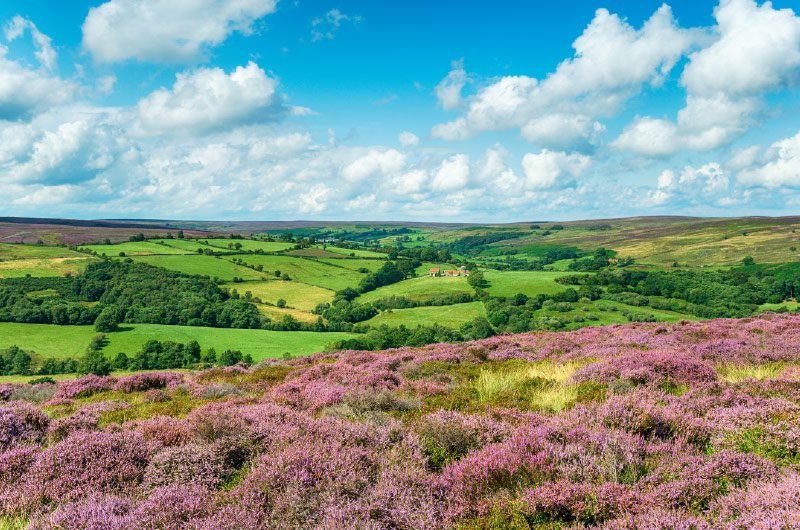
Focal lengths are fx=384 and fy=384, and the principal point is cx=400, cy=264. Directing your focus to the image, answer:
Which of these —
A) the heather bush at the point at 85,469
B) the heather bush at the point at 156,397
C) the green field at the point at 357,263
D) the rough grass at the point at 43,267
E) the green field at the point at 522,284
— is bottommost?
the green field at the point at 522,284

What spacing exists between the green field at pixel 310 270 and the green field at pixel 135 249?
23546mm

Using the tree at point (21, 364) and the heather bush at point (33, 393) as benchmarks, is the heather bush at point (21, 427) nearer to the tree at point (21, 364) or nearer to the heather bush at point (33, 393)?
the heather bush at point (33, 393)

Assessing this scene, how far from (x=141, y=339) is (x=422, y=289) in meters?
72.4

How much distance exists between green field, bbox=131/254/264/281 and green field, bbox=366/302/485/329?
55.3 m

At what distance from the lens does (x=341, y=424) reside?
6.57 m

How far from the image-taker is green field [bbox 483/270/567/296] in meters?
102

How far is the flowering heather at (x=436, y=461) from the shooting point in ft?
13.3

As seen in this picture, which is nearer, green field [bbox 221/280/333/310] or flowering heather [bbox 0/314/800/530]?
flowering heather [bbox 0/314/800/530]

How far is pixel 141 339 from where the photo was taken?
74.2 m

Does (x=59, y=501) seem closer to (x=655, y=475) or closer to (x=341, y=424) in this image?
(x=341, y=424)

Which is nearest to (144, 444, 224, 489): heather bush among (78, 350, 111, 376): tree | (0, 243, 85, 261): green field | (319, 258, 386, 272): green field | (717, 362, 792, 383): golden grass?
(717, 362, 792, 383): golden grass

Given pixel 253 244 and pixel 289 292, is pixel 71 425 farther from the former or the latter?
pixel 253 244

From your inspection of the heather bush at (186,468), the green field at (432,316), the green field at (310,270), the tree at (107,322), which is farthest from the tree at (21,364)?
the heather bush at (186,468)

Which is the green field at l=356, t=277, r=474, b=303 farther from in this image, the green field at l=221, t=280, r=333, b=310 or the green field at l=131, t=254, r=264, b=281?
the green field at l=131, t=254, r=264, b=281
